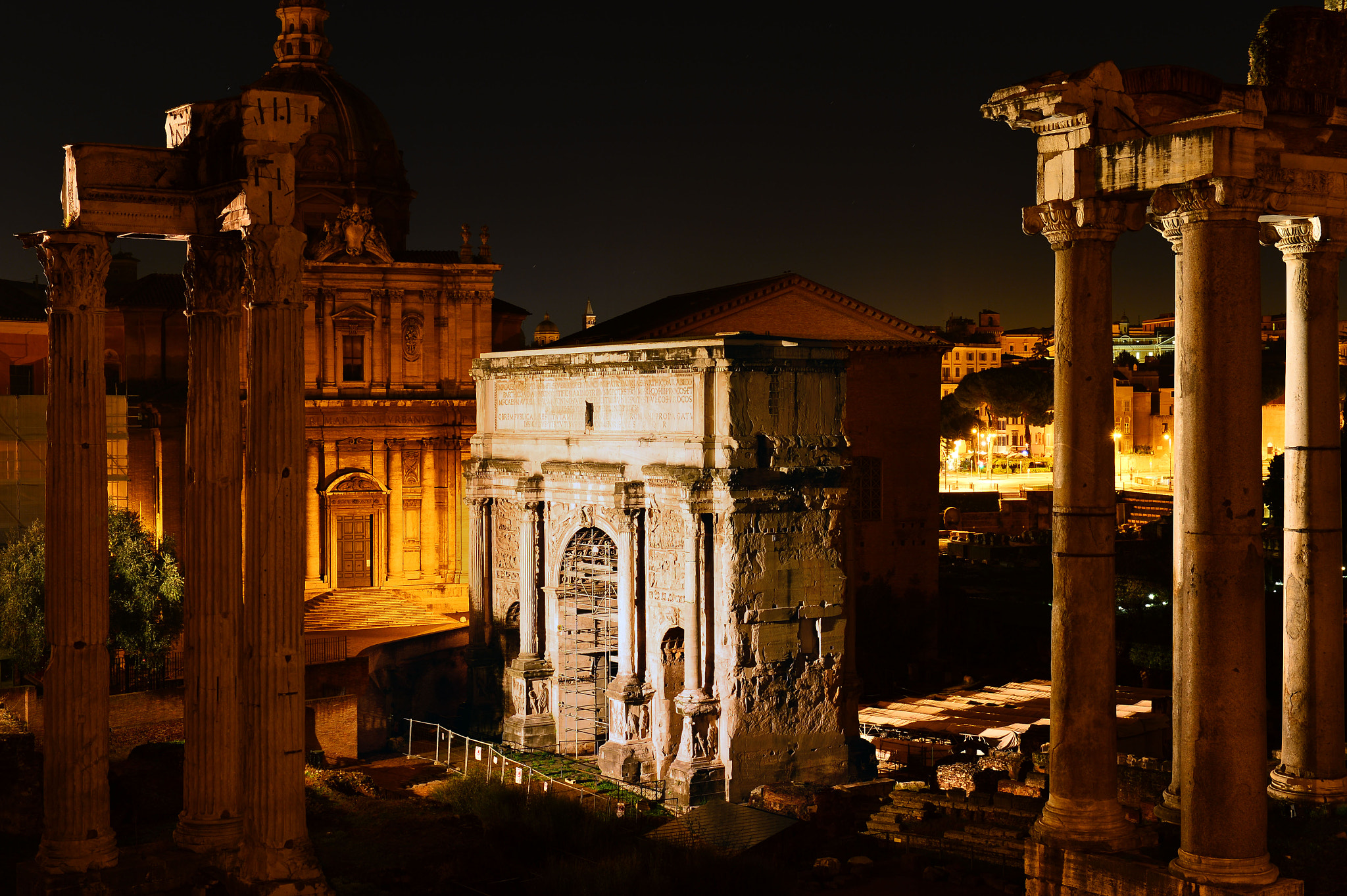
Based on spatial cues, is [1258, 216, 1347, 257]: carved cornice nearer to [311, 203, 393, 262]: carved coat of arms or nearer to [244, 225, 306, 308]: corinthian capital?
[244, 225, 306, 308]: corinthian capital

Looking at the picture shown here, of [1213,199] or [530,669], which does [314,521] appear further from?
[1213,199]

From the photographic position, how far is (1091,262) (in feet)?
36.0

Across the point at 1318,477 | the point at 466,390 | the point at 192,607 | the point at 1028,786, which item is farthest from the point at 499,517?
the point at 1318,477

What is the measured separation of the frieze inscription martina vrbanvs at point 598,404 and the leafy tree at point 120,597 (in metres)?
7.03

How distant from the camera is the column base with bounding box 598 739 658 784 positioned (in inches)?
934

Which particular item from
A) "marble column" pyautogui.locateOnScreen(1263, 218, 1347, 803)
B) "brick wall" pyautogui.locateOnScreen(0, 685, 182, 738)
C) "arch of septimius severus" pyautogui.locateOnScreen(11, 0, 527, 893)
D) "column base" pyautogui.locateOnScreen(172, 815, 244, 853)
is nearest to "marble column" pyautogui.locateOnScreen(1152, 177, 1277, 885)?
"marble column" pyautogui.locateOnScreen(1263, 218, 1347, 803)

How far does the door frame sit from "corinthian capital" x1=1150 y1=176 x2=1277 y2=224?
98.7ft

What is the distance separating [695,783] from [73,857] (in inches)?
464

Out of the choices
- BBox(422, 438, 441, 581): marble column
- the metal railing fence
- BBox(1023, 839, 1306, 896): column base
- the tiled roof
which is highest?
the tiled roof

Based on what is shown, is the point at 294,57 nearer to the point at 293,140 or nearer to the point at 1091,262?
the point at 293,140

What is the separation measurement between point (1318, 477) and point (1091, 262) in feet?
11.4

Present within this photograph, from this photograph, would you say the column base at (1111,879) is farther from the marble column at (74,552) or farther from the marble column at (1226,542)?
the marble column at (74,552)

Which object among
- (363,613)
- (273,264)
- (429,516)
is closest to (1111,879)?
(273,264)

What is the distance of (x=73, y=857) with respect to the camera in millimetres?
12250
